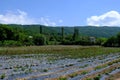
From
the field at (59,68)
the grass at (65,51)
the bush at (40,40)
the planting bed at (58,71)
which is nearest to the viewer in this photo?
the planting bed at (58,71)

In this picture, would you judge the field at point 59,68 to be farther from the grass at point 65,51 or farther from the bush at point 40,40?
the bush at point 40,40

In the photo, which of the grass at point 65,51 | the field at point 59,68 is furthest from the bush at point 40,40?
the field at point 59,68

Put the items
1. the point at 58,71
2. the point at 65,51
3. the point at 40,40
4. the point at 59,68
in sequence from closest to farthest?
the point at 58,71 → the point at 59,68 → the point at 65,51 → the point at 40,40

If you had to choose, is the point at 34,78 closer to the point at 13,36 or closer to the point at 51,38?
the point at 13,36

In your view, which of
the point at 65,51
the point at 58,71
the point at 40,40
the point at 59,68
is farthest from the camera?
the point at 40,40

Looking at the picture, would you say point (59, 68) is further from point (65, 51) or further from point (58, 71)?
point (65, 51)

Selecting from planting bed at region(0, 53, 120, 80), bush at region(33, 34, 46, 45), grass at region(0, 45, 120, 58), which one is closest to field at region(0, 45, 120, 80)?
planting bed at region(0, 53, 120, 80)

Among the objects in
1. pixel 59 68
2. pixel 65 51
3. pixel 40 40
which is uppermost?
pixel 40 40

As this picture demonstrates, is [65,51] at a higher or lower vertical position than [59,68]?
lower

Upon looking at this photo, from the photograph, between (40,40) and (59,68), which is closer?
(59,68)

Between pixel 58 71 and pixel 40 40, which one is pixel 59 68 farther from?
pixel 40 40

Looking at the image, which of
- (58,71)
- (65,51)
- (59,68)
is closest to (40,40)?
(65,51)

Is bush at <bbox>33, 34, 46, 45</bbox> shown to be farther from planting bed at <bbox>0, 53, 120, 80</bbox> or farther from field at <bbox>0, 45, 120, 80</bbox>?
planting bed at <bbox>0, 53, 120, 80</bbox>

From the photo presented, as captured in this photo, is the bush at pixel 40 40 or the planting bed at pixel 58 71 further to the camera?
the bush at pixel 40 40
